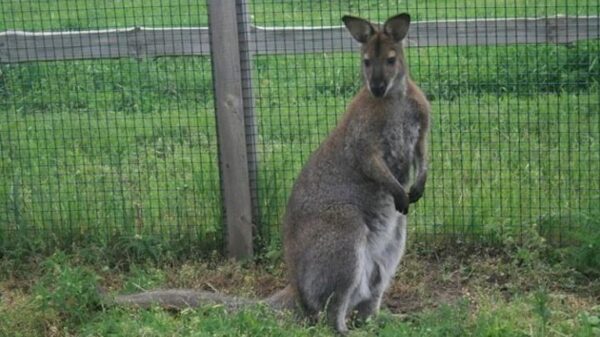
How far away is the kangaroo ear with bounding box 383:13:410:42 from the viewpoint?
6.23 metres

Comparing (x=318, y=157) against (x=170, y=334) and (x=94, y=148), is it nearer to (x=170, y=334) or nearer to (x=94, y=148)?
(x=170, y=334)

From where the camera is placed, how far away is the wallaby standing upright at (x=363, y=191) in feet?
20.1

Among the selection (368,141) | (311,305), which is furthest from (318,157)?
(311,305)

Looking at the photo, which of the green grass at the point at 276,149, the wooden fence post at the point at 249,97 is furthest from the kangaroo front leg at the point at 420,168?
the wooden fence post at the point at 249,97

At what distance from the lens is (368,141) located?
252 inches

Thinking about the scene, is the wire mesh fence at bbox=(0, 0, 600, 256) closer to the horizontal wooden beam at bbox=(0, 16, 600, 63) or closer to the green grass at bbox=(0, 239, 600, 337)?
the horizontal wooden beam at bbox=(0, 16, 600, 63)

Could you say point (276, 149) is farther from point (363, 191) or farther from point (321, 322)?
point (321, 322)

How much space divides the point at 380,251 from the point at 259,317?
2.93 ft

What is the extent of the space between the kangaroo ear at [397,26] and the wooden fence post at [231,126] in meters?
1.42

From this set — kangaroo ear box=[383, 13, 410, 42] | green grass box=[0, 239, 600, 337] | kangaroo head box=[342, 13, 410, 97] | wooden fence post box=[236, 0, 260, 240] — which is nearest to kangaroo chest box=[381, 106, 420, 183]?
kangaroo head box=[342, 13, 410, 97]

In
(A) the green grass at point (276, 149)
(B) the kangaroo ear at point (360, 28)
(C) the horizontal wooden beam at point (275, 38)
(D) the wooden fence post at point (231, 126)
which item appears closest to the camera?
(B) the kangaroo ear at point (360, 28)

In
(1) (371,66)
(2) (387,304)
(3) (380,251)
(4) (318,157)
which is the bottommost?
(2) (387,304)

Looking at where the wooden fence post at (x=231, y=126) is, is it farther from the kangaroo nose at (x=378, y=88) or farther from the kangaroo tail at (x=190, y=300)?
the kangaroo nose at (x=378, y=88)

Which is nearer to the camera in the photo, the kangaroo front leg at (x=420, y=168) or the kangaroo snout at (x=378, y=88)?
the kangaroo snout at (x=378, y=88)
